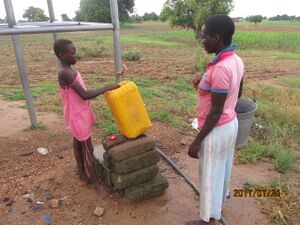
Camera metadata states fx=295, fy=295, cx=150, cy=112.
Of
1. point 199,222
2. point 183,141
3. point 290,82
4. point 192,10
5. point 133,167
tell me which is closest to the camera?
point 199,222

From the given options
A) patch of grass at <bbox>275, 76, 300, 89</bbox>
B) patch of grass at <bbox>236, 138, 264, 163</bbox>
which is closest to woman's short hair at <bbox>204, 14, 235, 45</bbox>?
patch of grass at <bbox>236, 138, 264, 163</bbox>

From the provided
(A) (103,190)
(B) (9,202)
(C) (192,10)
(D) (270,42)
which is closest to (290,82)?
(A) (103,190)

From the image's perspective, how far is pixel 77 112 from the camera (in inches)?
106

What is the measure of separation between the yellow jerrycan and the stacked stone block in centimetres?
11

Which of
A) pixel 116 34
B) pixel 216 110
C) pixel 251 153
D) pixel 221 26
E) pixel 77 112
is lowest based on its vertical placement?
pixel 251 153

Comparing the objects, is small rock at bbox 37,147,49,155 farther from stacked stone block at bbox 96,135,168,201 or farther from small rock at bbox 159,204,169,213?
small rock at bbox 159,204,169,213

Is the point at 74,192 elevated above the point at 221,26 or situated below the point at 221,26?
below

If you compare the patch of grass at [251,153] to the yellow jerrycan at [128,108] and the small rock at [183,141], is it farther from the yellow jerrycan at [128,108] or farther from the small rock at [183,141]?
the yellow jerrycan at [128,108]

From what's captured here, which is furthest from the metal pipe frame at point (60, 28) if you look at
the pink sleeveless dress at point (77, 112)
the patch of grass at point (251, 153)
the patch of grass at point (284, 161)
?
the patch of grass at point (284, 161)

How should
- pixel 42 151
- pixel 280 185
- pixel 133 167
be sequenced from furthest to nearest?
pixel 42 151 < pixel 280 185 < pixel 133 167

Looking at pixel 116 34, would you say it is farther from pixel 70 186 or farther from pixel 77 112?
→ pixel 70 186

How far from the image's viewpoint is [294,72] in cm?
1115

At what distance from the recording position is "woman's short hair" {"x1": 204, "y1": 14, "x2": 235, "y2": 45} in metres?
1.91

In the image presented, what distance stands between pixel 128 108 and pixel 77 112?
0.48 meters
